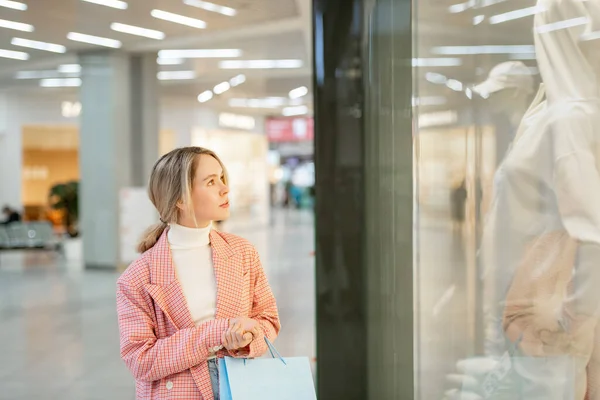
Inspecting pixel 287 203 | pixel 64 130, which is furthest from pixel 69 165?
pixel 287 203

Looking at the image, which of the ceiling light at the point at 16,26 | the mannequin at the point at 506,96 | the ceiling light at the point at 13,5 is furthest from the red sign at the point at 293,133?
the mannequin at the point at 506,96

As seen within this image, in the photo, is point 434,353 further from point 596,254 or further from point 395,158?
point 596,254

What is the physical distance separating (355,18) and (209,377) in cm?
346

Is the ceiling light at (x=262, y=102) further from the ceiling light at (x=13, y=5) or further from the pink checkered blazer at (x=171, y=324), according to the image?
the pink checkered blazer at (x=171, y=324)

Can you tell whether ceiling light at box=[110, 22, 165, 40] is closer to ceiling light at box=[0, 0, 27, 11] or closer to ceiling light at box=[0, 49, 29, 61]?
ceiling light at box=[0, 49, 29, 61]

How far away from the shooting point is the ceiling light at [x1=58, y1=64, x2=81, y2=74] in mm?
9285

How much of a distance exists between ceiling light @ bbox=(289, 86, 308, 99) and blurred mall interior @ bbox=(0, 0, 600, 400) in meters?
1.18

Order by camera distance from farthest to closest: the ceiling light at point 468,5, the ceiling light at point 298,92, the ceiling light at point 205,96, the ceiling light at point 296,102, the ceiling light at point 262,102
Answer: the ceiling light at point 296,102, the ceiling light at point 298,92, the ceiling light at point 262,102, the ceiling light at point 205,96, the ceiling light at point 468,5

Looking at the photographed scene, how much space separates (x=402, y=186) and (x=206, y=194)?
85.4 inches

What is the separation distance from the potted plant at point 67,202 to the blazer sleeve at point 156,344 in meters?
20.6

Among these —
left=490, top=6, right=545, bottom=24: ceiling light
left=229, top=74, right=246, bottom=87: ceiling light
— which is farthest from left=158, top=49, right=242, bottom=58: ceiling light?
left=490, top=6, right=545, bottom=24: ceiling light

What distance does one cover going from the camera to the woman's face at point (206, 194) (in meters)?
2.91

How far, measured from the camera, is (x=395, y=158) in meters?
4.98

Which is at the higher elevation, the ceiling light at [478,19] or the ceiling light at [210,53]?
the ceiling light at [210,53]
